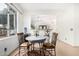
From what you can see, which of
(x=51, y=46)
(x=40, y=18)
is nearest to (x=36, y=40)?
(x=51, y=46)

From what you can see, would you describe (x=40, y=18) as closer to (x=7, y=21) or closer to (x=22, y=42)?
(x=22, y=42)

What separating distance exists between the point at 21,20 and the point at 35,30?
49cm

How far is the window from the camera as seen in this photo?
324 centimetres

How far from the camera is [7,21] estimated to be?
139 inches

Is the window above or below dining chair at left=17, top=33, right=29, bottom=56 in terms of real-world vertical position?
above

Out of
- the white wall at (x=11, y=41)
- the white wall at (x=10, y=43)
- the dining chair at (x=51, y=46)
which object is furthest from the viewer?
the dining chair at (x=51, y=46)

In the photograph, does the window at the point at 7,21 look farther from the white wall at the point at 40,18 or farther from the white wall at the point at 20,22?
the white wall at the point at 40,18

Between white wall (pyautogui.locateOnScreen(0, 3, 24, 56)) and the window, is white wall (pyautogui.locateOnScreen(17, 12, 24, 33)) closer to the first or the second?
white wall (pyautogui.locateOnScreen(0, 3, 24, 56))

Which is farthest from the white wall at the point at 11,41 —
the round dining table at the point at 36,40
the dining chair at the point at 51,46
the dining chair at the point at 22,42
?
the dining chair at the point at 51,46

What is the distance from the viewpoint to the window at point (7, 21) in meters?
3.24

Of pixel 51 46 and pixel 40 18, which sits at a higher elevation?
pixel 40 18

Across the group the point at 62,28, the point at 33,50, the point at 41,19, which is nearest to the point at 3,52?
the point at 33,50

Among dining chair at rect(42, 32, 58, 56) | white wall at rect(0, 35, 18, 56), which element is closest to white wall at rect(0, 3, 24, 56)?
white wall at rect(0, 35, 18, 56)

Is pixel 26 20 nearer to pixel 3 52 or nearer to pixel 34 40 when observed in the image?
pixel 34 40
